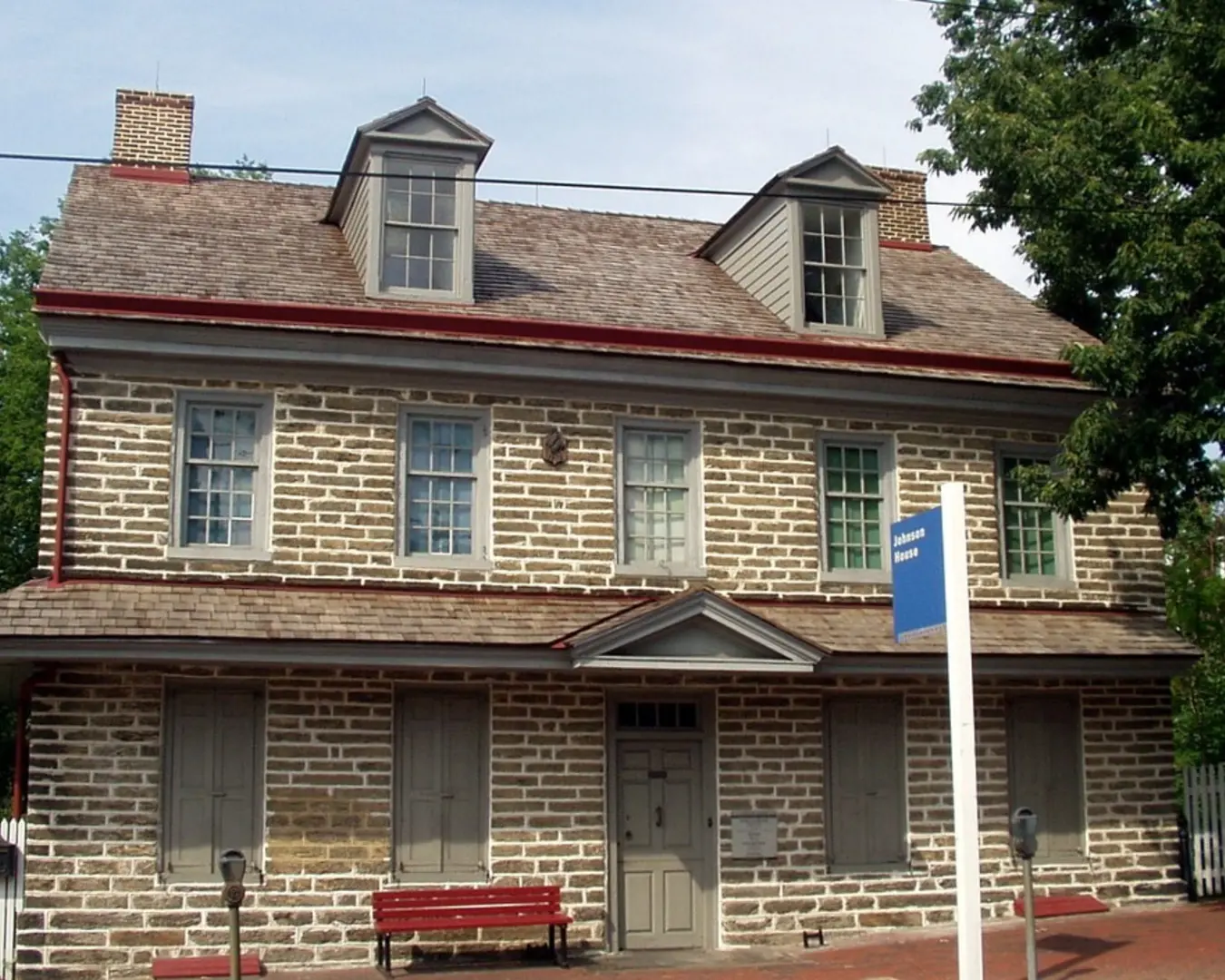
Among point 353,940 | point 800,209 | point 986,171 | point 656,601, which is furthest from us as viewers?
point 986,171

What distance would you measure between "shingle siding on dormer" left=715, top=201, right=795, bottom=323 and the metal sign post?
767 cm

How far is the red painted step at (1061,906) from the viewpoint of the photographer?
16.2 m

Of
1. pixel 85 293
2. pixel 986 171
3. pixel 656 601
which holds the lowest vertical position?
pixel 656 601

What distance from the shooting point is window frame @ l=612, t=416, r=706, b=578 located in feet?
52.7

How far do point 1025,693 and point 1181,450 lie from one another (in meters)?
3.11

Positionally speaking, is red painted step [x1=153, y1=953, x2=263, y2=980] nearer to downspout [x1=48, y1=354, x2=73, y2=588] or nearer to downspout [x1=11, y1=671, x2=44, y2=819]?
downspout [x1=11, y1=671, x2=44, y2=819]

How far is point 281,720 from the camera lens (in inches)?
575

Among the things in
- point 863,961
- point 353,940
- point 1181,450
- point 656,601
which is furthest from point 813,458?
point 353,940

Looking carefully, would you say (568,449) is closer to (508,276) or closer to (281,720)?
(508,276)

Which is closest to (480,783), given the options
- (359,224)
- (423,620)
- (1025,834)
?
(423,620)

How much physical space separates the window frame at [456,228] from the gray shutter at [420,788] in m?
4.14

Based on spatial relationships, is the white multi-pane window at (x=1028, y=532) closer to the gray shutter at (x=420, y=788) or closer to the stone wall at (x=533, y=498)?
the stone wall at (x=533, y=498)

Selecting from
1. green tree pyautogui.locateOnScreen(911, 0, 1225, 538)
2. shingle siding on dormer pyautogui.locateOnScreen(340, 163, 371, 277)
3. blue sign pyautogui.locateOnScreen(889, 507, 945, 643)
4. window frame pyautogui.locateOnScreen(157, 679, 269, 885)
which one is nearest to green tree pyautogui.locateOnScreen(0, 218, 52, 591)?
shingle siding on dormer pyautogui.locateOnScreen(340, 163, 371, 277)

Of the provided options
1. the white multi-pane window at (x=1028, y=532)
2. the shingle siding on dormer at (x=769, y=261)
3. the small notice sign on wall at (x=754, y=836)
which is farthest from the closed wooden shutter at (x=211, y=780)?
the white multi-pane window at (x=1028, y=532)
